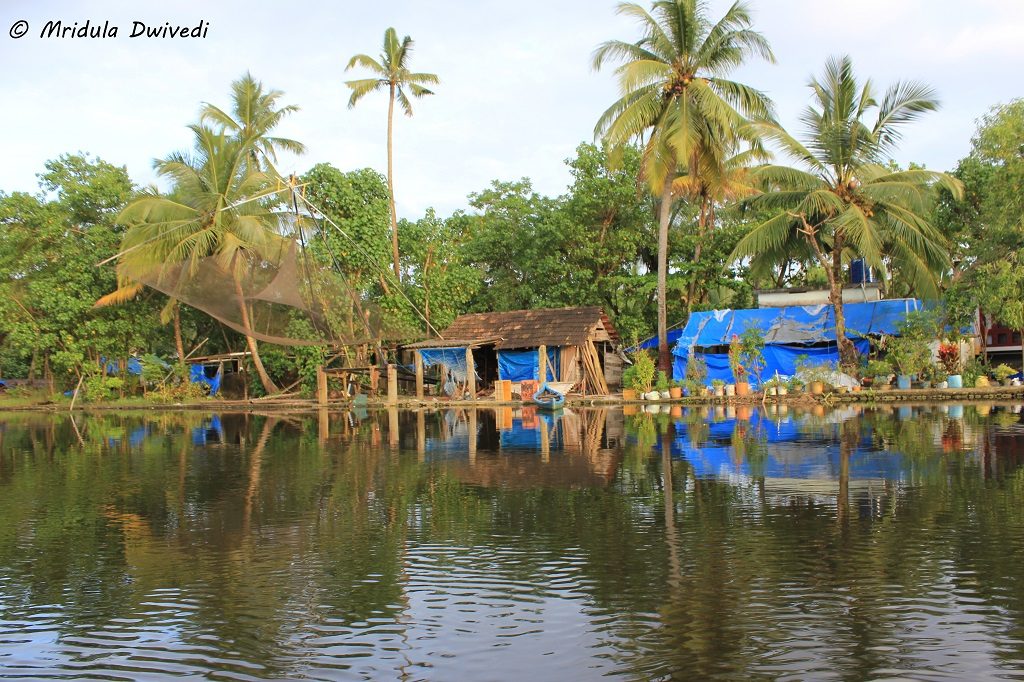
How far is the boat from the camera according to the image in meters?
22.5

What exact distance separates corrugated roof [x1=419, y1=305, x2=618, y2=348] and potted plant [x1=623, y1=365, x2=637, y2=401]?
188 cm

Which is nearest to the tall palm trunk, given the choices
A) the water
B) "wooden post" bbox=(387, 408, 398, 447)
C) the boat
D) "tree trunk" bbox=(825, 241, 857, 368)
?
the boat

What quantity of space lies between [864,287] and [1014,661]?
24365 mm

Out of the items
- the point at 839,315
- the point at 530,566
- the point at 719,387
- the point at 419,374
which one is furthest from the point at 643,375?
the point at 530,566

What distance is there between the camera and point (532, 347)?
27.1 metres

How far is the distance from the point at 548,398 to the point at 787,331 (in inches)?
294

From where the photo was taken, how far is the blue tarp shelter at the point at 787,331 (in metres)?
24.5

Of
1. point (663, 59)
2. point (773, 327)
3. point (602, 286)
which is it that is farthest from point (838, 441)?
point (602, 286)

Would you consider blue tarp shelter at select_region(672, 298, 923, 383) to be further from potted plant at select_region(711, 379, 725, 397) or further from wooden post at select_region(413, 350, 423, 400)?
wooden post at select_region(413, 350, 423, 400)

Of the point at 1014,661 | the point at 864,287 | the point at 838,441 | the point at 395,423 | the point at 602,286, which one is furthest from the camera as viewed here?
the point at 602,286

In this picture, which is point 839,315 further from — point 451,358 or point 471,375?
point 451,358

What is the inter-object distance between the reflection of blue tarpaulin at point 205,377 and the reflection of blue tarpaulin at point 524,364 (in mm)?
11246

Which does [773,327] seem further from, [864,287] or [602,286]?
[602,286]

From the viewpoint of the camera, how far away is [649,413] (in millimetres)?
20328
